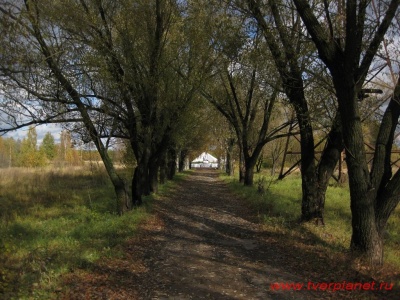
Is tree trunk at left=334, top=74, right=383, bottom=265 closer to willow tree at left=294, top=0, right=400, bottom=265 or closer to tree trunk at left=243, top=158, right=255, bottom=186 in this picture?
willow tree at left=294, top=0, right=400, bottom=265

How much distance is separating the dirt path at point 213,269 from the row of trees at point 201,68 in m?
1.51

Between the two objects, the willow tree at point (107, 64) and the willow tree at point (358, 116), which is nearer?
the willow tree at point (358, 116)

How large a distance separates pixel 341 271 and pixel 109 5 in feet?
35.5

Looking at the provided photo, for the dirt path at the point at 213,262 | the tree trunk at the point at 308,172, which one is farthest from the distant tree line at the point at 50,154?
the tree trunk at the point at 308,172

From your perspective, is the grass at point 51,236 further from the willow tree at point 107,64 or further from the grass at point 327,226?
the grass at point 327,226

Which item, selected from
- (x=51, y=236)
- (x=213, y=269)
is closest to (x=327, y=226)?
(x=213, y=269)

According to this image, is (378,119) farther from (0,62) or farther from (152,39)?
(0,62)

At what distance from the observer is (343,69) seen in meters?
7.54

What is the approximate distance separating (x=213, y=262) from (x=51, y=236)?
4.49 m

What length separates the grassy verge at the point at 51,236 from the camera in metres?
5.86

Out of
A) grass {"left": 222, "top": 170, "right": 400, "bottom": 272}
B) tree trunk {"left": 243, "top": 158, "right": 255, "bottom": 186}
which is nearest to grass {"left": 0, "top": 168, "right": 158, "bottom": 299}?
grass {"left": 222, "top": 170, "right": 400, "bottom": 272}

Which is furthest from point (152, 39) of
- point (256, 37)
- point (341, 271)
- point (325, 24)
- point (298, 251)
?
point (341, 271)

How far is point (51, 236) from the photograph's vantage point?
9.65 metres

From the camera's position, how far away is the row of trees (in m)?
7.85
